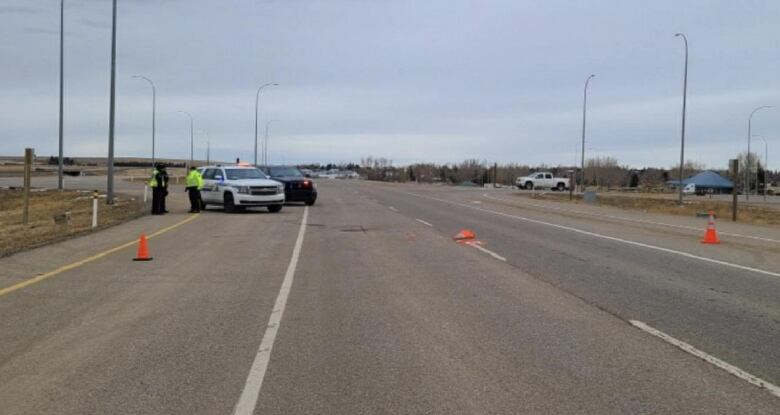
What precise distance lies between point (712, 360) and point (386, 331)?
3125 mm

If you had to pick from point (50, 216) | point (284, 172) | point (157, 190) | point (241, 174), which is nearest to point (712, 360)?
point (157, 190)

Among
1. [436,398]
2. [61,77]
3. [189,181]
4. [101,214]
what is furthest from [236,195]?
[436,398]

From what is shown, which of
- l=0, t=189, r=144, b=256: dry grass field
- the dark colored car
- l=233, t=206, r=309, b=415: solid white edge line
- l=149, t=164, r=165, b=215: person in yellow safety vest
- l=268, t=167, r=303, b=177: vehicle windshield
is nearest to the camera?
l=233, t=206, r=309, b=415: solid white edge line

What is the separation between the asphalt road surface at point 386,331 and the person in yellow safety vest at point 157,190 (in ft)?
34.7

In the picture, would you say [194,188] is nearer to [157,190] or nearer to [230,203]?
[157,190]

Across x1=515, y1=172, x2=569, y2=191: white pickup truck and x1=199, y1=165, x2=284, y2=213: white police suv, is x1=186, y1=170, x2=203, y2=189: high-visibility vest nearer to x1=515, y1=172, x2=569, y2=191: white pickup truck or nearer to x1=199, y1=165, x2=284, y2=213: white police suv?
x1=199, y1=165, x2=284, y2=213: white police suv

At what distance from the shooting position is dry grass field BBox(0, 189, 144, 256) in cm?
1898

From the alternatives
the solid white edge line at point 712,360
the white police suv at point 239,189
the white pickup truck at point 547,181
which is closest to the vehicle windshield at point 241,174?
the white police suv at point 239,189

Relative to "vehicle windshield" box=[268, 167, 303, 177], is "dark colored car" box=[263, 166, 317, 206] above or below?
below

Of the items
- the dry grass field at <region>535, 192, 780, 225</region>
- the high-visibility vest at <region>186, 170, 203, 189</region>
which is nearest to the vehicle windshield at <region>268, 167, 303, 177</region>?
the high-visibility vest at <region>186, 170, 203, 189</region>

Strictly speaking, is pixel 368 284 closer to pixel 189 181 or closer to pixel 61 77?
pixel 189 181

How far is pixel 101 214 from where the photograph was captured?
87.9 ft

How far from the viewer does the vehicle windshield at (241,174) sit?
2964cm

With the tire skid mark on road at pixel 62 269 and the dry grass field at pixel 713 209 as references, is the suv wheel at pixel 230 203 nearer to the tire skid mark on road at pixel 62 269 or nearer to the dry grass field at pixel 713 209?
the tire skid mark on road at pixel 62 269
